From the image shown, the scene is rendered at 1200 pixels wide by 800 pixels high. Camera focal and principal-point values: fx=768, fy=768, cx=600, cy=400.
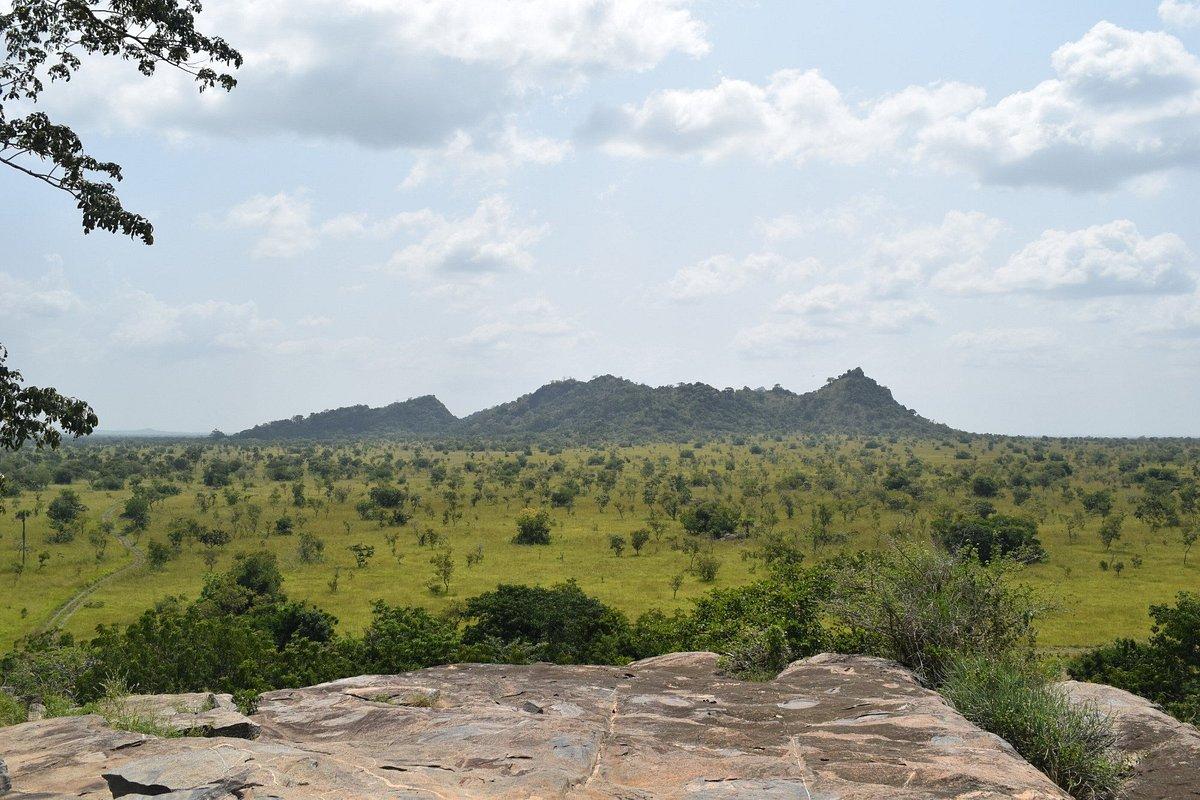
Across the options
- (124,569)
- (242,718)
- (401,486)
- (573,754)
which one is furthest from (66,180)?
(401,486)

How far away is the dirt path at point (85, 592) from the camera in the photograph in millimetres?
38500

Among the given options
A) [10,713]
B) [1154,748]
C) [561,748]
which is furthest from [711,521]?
[561,748]

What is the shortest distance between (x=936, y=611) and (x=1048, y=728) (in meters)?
5.22

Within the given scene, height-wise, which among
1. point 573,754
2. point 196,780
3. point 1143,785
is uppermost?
point 196,780

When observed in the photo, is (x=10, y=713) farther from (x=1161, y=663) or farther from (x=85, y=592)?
(x=85, y=592)

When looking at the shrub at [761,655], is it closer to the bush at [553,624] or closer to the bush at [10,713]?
the bush at [553,624]

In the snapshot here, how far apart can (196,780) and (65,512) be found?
224ft

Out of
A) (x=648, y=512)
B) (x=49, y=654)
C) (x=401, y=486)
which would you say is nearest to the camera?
(x=49, y=654)

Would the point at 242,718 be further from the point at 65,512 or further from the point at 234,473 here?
the point at 234,473

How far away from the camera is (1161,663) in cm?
2094

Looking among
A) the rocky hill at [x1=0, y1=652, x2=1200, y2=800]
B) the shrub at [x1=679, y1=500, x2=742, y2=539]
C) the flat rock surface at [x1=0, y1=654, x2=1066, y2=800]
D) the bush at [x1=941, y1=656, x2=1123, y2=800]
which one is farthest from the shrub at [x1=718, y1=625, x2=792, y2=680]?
the shrub at [x1=679, y1=500, x2=742, y2=539]

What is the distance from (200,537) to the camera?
58.0m

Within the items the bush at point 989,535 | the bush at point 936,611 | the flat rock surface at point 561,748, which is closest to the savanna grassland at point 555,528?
the bush at point 936,611

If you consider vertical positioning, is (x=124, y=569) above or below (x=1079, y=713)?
below
